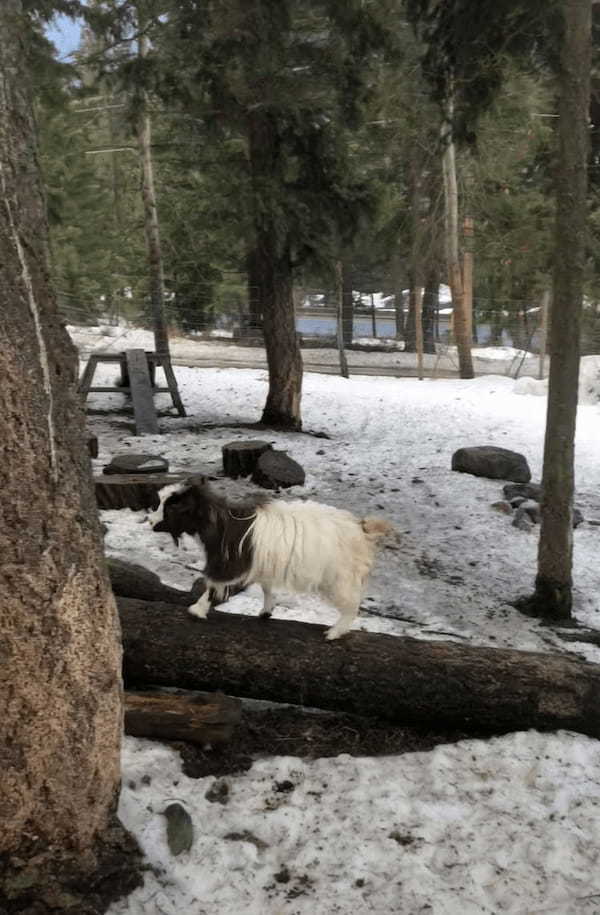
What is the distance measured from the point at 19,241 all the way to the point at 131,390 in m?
10.0

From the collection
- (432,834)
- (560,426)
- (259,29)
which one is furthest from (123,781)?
(259,29)

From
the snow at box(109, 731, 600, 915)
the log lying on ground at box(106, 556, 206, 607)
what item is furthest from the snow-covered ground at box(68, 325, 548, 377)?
the snow at box(109, 731, 600, 915)

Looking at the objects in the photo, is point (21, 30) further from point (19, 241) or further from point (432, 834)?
point (432, 834)

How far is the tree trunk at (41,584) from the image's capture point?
8.16 ft

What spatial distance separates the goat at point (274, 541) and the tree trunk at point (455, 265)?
1538 cm

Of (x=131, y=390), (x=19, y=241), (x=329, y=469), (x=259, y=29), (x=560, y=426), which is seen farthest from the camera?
(x=131, y=390)

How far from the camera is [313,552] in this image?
156 inches

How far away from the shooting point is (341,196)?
10.7 meters

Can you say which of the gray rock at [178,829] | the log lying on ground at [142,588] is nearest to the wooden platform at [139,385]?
the log lying on ground at [142,588]

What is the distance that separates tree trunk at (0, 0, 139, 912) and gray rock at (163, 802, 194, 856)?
0.91ft

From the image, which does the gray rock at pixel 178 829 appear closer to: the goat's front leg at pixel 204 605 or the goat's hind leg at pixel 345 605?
the goat's front leg at pixel 204 605

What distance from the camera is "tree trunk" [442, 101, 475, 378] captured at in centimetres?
1809

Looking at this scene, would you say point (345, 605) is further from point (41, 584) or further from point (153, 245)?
point (153, 245)

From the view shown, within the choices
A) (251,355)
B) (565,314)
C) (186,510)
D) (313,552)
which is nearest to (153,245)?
(251,355)
